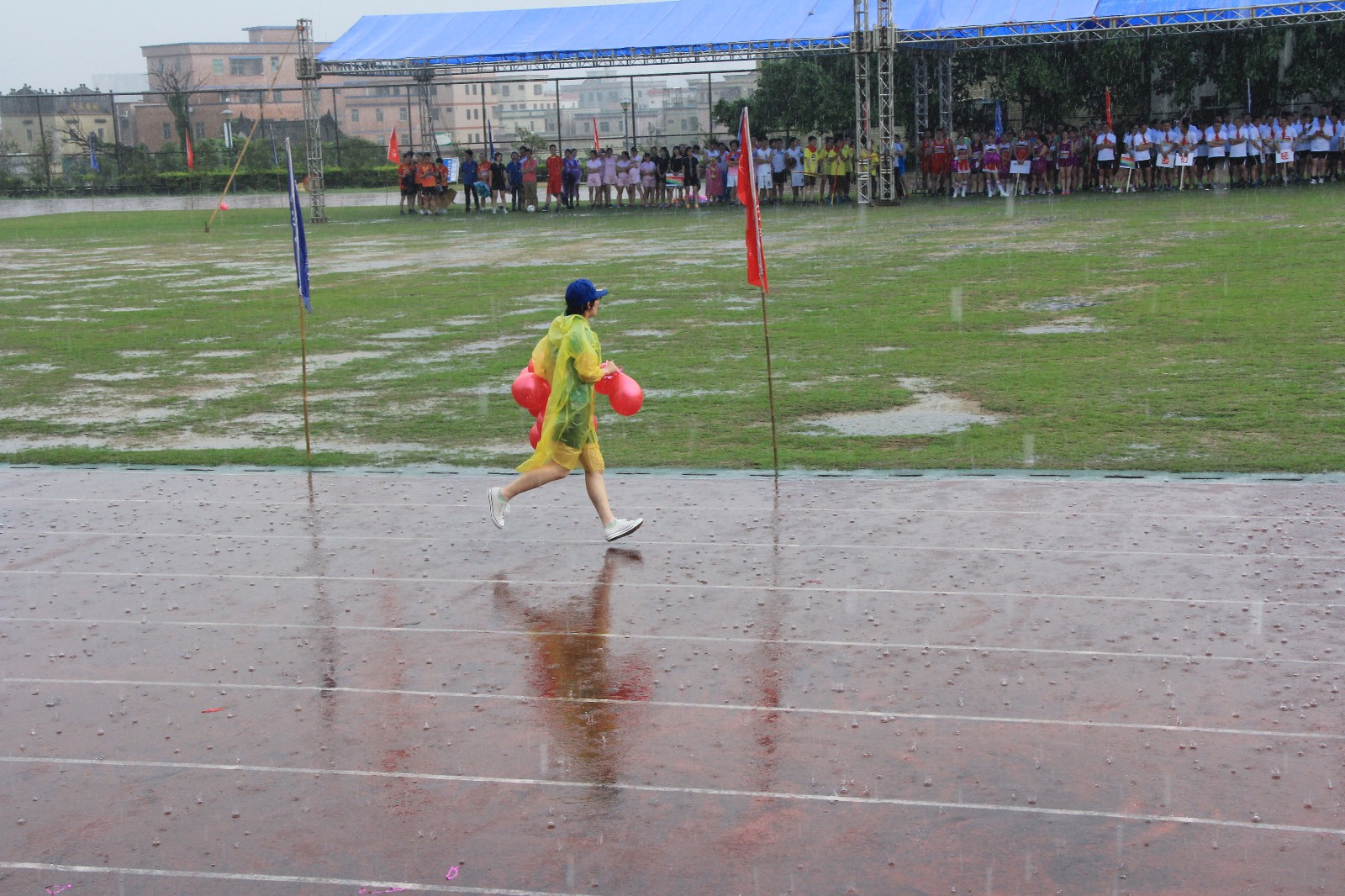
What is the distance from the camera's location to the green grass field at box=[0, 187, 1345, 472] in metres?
10.3

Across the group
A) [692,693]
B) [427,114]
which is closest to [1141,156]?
[427,114]

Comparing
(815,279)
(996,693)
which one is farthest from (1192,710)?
(815,279)

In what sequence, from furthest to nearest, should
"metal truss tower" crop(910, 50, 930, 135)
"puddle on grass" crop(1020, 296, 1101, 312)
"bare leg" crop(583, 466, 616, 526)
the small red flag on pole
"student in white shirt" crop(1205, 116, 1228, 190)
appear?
"metal truss tower" crop(910, 50, 930, 135), "student in white shirt" crop(1205, 116, 1228, 190), "puddle on grass" crop(1020, 296, 1101, 312), the small red flag on pole, "bare leg" crop(583, 466, 616, 526)

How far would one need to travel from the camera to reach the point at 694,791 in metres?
4.91

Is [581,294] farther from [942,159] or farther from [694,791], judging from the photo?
[942,159]

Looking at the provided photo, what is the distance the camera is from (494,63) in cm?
3419

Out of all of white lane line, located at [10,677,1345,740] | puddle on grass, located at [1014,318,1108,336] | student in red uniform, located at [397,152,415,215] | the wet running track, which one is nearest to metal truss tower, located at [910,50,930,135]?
student in red uniform, located at [397,152,415,215]

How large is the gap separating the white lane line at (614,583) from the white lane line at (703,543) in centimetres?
66

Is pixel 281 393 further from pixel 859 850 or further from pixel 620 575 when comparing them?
pixel 859 850

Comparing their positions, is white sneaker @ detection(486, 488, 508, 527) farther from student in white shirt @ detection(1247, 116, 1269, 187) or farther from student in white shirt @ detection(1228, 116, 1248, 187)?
student in white shirt @ detection(1247, 116, 1269, 187)

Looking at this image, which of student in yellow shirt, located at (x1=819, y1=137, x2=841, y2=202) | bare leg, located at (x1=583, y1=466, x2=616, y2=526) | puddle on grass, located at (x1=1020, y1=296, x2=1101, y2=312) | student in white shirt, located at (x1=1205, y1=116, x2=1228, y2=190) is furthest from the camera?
student in yellow shirt, located at (x1=819, y1=137, x2=841, y2=202)

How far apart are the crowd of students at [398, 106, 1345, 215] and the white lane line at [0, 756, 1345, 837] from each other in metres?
24.2

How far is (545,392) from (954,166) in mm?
28607

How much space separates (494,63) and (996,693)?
1220 inches
